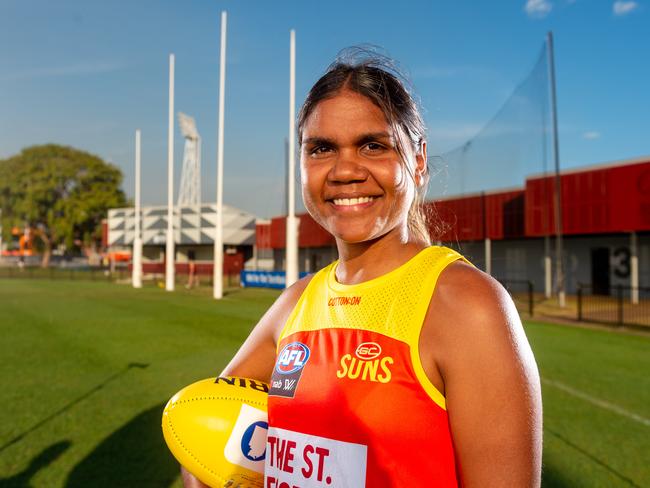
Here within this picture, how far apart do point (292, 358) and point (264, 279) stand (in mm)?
29418

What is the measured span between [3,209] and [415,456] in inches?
2770

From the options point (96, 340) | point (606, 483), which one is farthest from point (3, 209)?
point (606, 483)

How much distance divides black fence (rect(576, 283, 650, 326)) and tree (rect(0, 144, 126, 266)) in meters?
55.8

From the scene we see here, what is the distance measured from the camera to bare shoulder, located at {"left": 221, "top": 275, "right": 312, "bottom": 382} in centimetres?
203

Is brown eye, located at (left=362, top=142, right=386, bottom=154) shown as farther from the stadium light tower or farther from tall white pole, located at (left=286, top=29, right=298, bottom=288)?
the stadium light tower

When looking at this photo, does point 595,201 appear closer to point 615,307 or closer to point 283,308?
point 615,307

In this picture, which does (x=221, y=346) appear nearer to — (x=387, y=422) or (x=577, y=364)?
(x=577, y=364)

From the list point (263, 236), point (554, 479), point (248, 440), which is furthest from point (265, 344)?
point (263, 236)

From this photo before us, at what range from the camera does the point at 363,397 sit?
144 centimetres

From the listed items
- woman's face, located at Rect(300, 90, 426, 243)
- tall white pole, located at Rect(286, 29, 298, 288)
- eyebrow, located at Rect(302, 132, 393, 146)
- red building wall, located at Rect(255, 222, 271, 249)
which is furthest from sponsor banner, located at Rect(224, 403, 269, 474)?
red building wall, located at Rect(255, 222, 271, 249)

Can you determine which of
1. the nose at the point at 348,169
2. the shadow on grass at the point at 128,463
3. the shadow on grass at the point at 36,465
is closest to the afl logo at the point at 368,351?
the nose at the point at 348,169

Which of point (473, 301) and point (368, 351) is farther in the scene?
point (368, 351)

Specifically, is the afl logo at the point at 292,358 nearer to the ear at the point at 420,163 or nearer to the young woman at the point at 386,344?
the young woman at the point at 386,344

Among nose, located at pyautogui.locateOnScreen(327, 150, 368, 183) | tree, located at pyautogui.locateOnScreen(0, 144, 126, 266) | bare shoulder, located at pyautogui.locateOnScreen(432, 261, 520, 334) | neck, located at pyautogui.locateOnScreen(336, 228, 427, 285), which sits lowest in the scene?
bare shoulder, located at pyautogui.locateOnScreen(432, 261, 520, 334)
